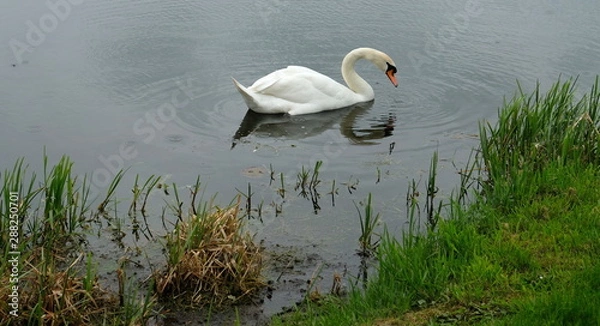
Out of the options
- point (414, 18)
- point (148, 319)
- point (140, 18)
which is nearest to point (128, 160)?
point (148, 319)

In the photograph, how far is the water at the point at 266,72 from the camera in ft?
26.6

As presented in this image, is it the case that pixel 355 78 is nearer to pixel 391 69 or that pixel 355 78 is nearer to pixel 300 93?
pixel 391 69

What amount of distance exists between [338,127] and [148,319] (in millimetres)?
4601

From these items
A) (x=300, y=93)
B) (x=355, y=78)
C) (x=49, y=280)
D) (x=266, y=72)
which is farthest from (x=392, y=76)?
(x=49, y=280)

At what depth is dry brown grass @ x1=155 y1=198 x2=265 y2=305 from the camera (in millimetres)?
5801

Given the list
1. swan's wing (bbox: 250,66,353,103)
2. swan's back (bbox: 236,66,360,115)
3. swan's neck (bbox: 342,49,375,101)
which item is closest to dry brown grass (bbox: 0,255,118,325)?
swan's back (bbox: 236,66,360,115)

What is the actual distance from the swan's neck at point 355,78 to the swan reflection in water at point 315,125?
0.68 ft

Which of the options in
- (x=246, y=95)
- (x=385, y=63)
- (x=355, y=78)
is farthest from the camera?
(x=355, y=78)

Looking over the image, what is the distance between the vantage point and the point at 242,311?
18.9ft

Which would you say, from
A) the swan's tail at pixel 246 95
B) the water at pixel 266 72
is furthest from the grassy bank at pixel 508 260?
the swan's tail at pixel 246 95

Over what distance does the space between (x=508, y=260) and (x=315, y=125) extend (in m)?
4.64

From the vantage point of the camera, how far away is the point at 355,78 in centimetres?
1057

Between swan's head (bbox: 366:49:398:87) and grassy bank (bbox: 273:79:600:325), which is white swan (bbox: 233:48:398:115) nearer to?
swan's head (bbox: 366:49:398:87)

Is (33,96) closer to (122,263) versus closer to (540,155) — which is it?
(122,263)
